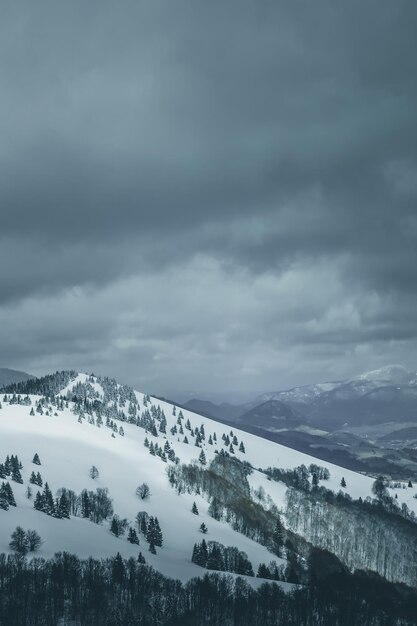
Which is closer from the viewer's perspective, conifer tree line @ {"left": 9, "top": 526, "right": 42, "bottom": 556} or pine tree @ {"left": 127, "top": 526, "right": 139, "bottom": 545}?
conifer tree line @ {"left": 9, "top": 526, "right": 42, "bottom": 556}

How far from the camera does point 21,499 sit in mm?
186125

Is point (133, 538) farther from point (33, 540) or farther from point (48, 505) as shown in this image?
point (33, 540)

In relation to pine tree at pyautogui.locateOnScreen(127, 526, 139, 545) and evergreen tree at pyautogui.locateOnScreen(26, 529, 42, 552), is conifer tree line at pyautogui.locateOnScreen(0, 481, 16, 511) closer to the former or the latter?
evergreen tree at pyautogui.locateOnScreen(26, 529, 42, 552)

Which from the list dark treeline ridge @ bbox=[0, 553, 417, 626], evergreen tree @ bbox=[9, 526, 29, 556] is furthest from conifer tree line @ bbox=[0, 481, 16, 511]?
dark treeline ridge @ bbox=[0, 553, 417, 626]

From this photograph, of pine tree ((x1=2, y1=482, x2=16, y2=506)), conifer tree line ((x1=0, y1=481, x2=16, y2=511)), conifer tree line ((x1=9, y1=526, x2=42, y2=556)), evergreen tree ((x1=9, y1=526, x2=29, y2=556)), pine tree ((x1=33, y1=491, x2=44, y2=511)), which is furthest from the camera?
pine tree ((x1=33, y1=491, x2=44, y2=511))

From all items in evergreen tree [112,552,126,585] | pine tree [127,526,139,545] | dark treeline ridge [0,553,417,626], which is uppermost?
pine tree [127,526,139,545]

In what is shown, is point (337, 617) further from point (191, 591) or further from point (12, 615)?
point (12, 615)

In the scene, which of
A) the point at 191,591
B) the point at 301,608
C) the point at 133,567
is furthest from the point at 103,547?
the point at 301,608

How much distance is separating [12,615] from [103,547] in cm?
5540

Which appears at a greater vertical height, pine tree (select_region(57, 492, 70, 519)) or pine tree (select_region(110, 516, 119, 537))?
pine tree (select_region(57, 492, 70, 519))

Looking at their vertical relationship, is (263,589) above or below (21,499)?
below

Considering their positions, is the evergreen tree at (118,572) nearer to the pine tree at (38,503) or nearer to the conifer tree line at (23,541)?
the conifer tree line at (23,541)

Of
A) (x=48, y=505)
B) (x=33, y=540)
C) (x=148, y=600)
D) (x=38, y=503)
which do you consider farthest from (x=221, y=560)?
(x=38, y=503)

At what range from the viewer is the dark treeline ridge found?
376 feet
